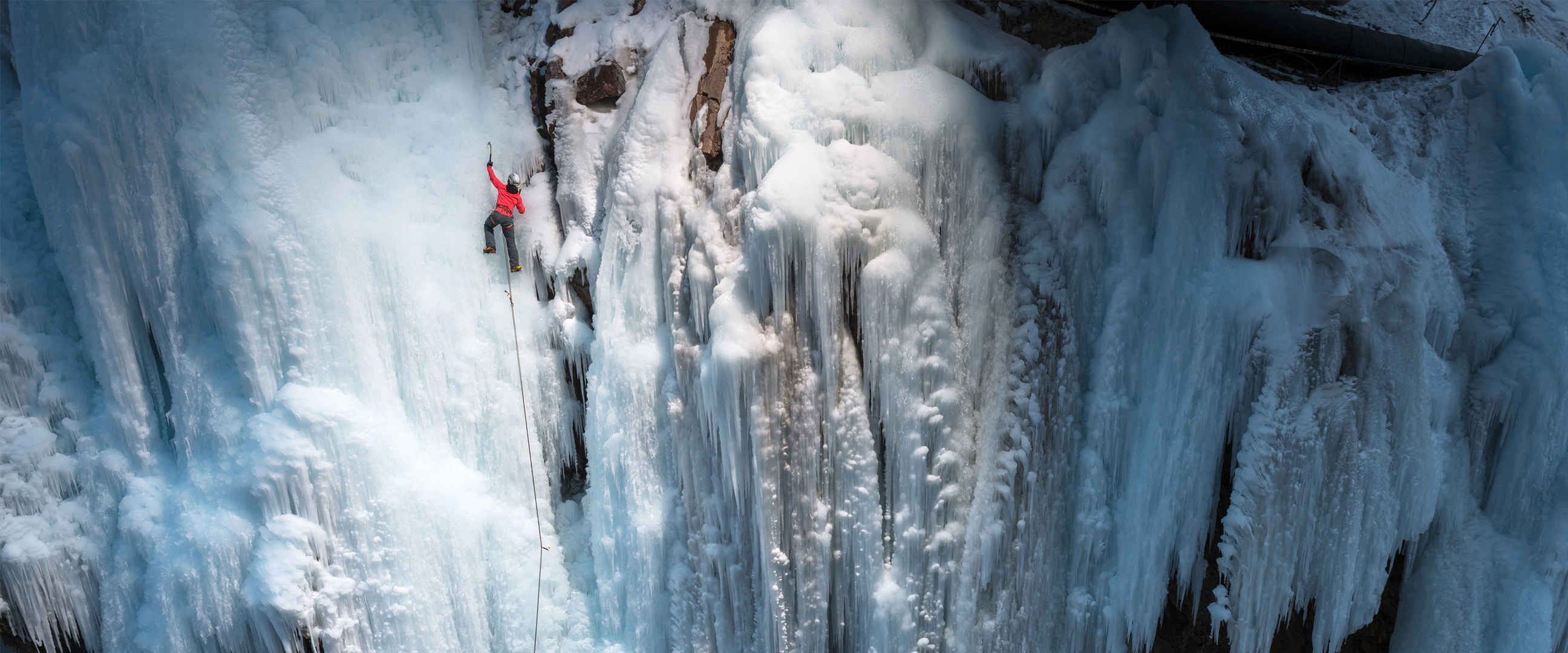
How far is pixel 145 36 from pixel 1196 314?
6519 millimetres

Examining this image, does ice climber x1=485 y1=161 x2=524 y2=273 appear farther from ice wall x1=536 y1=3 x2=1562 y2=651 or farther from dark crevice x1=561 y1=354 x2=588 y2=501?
ice wall x1=536 y1=3 x2=1562 y2=651

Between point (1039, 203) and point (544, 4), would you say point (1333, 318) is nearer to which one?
point (1039, 203)

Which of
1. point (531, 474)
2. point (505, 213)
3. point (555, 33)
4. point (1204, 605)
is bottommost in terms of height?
point (1204, 605)

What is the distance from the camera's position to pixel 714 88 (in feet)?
18.8

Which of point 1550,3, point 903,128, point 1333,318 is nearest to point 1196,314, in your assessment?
point 1333,318

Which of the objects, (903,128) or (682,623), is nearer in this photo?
(903,128)

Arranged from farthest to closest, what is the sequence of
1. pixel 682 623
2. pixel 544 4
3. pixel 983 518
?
pixel 544 4 → pixel 682 623 → pixel 983 518

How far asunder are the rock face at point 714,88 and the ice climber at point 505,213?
1243 millimetres

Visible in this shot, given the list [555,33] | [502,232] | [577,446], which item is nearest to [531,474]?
[577,446]

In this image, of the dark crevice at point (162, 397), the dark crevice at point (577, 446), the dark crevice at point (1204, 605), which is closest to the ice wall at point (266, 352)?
the dark crevice at point (162, 397)

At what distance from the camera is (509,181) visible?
18.8 feet

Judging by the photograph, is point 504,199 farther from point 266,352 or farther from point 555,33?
point 266,352

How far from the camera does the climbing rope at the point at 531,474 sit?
19.5 feet

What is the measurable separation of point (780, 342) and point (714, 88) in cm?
175
